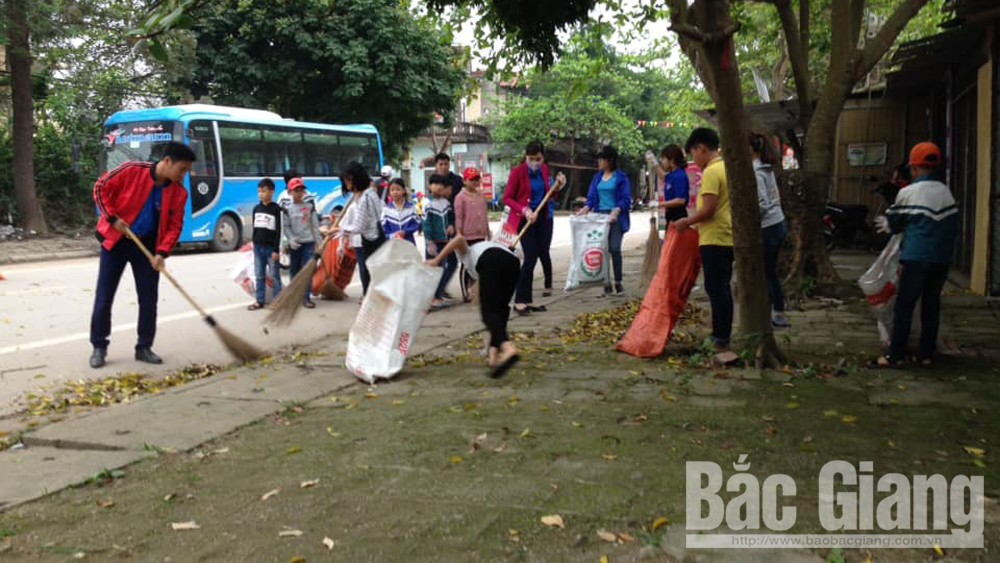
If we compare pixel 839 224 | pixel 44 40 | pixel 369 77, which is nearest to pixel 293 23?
pixel 369 77

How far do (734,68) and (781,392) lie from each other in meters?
2.10

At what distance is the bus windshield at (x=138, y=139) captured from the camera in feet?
60.3

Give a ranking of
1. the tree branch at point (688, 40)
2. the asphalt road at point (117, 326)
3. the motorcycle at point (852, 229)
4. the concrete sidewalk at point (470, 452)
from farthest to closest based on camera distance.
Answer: the motorcycle at point (852, 229)
the asphalt road at point (117, 326)
the tree branch at point (688, 40)
the concrete sidewalk at point (470, 452)

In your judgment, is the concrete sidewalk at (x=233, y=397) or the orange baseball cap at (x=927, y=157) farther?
the orange baseball cap at (x=927, y=157)

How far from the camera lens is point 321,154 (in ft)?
76.4

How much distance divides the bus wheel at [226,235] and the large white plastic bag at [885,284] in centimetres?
1555

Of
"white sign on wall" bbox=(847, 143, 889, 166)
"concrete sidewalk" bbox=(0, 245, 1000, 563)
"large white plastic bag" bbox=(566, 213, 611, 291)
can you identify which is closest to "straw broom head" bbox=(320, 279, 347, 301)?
"large white plastic bag" bbox=(566, 213, 611, 291)

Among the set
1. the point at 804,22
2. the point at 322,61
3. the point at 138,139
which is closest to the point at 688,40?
the point at 804,22

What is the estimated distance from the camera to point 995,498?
342 cm

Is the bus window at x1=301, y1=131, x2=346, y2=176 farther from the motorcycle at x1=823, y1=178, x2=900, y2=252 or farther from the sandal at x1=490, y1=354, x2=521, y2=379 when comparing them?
the sandal at x1=490, y1=354, x2=521, y2=379

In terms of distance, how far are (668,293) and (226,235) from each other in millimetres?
14980

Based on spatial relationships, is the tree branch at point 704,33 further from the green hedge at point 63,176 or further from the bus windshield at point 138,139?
the green hedge at point 63,176

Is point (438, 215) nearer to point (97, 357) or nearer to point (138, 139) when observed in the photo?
point (97, 357)

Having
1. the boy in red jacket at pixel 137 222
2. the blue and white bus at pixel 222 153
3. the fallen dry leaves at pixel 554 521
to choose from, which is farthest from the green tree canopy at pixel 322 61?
the fallen dry leaves at pixel 554 521
